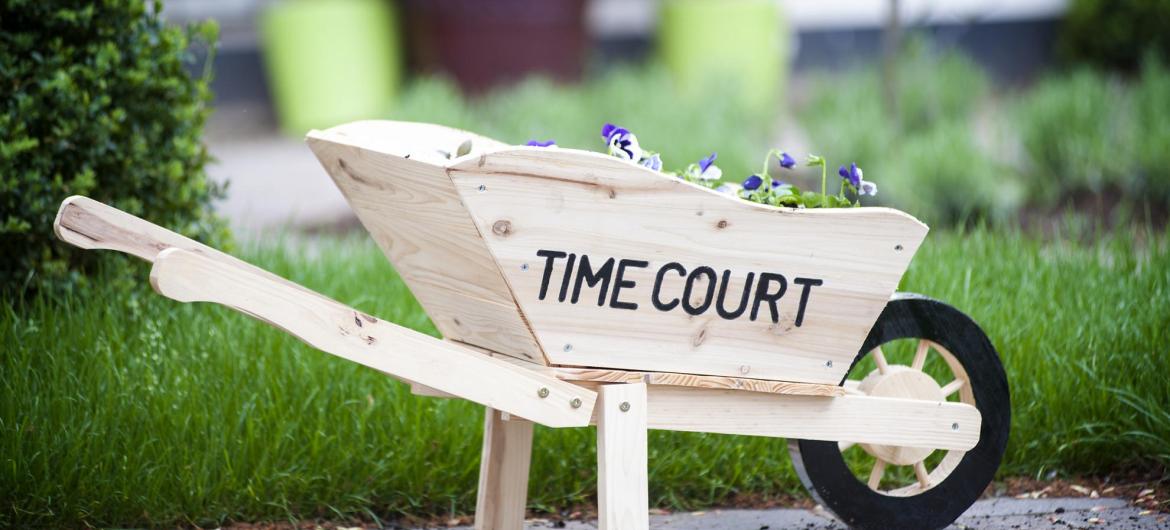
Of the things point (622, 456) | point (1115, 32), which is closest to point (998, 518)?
point (622, 456)

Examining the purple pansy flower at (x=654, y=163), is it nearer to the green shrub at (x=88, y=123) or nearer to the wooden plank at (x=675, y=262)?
the wooden plank at (x=675, y=262)

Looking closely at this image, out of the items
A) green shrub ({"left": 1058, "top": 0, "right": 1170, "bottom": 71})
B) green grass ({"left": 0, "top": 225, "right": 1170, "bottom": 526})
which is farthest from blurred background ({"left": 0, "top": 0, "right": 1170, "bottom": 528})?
green shrub ({"left": 1058, "top": 0, "right": 1170, "bottom": 71})

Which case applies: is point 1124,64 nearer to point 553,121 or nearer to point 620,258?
point 553,121

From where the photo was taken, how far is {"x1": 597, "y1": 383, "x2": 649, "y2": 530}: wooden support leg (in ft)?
6.55

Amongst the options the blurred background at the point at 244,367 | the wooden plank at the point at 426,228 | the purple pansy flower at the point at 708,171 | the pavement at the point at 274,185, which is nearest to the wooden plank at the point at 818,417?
the wooden plank at the point at 426,228

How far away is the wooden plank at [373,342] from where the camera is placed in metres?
1.77

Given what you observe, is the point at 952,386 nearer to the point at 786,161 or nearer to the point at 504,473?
the point at 786,161

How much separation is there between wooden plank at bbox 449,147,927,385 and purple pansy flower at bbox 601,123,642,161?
21 centimetres

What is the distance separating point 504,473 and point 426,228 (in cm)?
59

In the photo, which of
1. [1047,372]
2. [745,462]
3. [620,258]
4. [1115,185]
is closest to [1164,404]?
[1047,372]

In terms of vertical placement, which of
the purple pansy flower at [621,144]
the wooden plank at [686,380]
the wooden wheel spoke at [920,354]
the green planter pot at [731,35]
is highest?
the green planter pot at [731,35]

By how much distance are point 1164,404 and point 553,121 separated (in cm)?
373

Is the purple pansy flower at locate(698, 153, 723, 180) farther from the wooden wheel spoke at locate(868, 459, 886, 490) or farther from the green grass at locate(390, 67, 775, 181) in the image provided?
the green grass at locate(390, 67, 775, 181)

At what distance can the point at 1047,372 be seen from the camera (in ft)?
9.64
